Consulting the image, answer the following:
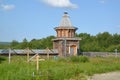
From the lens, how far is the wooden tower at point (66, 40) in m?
40.7

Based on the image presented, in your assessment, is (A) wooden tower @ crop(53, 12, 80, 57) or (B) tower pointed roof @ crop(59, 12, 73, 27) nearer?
(A) wooden tower @ crop(53, 12, 80, 57)

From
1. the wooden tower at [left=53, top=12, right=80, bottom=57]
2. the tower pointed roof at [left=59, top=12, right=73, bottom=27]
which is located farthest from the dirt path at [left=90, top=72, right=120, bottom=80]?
the tower pointed roof at [left=59, top=12, right=73, bottom=27]

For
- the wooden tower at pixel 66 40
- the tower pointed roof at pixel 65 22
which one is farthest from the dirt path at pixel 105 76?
the tower pointed roof at pixel 65 22

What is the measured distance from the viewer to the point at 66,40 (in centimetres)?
4097

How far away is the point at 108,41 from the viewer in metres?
85.6

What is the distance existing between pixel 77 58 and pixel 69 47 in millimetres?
9024

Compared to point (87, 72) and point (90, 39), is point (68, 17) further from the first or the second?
point (90, 39)

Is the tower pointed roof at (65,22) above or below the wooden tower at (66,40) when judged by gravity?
above

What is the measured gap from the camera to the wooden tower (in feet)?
134

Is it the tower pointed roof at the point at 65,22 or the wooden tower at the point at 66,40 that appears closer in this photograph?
the wooden tower at the point at 66,40

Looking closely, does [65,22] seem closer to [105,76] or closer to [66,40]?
[66,40]

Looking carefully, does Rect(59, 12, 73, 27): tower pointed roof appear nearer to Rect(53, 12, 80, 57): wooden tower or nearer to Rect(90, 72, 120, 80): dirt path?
Rect(53, 12, 80, 57): wooden tower

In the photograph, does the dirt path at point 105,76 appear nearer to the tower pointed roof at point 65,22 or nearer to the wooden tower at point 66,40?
the wooden tower at point 66,40

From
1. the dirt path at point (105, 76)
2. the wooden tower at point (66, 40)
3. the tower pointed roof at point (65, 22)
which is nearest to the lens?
the dirt path at point (105, 76)
